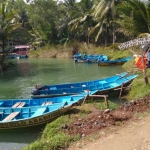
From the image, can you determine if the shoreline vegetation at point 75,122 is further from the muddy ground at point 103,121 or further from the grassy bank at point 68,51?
the grassy bank at point 68,51

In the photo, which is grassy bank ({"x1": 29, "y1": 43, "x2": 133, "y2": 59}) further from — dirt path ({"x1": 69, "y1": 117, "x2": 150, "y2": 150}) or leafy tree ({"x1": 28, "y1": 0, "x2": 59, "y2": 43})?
dirt path ({"x1": 69, "y1": 117, "x2": 150, "y2": 150})

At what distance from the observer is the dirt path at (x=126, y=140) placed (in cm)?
699

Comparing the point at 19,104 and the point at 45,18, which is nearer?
the point at 19,104

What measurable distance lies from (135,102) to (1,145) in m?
5.60

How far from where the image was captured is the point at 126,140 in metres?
7.38

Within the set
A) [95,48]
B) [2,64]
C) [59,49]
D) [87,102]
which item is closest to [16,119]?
[87,102]

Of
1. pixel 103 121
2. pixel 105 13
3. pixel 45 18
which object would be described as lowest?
pixel 103 121

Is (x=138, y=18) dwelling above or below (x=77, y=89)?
above

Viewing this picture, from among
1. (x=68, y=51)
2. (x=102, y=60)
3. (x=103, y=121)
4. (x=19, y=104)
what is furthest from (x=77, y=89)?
(x=68, y=51)

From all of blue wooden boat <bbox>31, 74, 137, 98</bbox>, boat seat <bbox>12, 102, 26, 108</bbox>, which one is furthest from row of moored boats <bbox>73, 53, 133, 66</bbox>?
boat seat <bbox>12, 102, 26, 108</bbox>

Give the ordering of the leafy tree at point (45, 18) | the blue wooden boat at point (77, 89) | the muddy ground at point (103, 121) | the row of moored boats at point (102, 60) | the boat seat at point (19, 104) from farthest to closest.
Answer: the leafy tree at point (45, 18) < the row of moored boats at point (102, 60) < the blue wooden boat at point (77, 89) < the boat seat at point (19, 104) < the muddy ground at point (103, 121)

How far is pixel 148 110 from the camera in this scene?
9.84 metres

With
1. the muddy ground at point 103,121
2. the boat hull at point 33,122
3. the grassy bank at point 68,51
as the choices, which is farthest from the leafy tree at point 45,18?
the muddy ground at point 103,121

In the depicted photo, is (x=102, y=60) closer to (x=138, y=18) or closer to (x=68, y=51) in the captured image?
(x=138, y=18)
